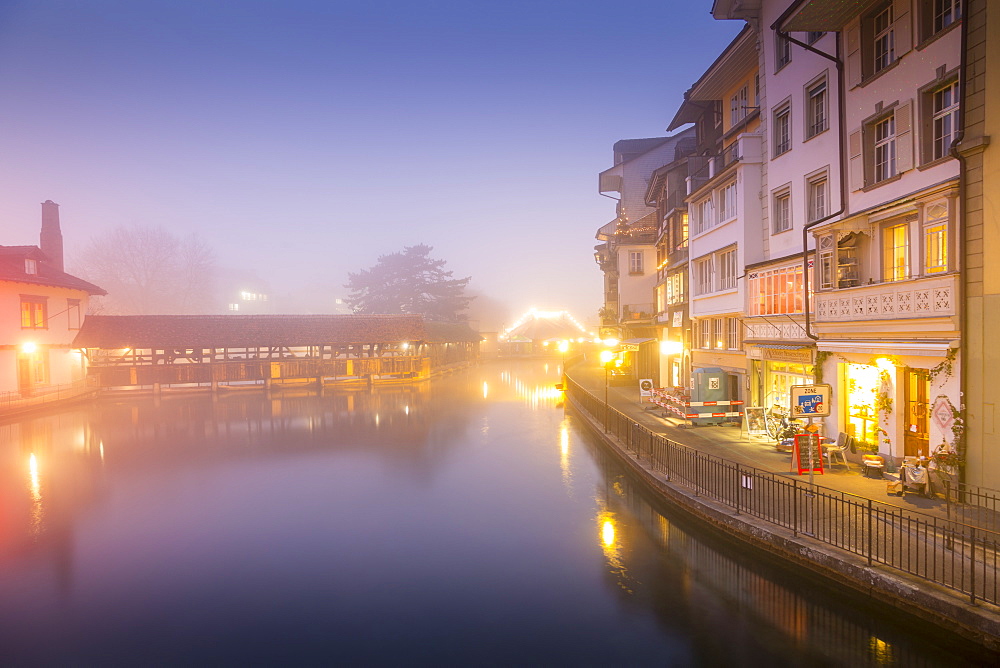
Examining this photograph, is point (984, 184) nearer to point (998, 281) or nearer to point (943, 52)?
point (998, 281)

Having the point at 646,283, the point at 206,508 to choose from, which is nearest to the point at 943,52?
the point at 206,508

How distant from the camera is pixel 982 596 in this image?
7.24 meters

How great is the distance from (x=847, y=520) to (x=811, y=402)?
7.78 feet

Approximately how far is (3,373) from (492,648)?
132 ft

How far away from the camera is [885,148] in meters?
14.2

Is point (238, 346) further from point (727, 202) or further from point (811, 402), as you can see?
point (811, 402)

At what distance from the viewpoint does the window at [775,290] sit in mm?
18062

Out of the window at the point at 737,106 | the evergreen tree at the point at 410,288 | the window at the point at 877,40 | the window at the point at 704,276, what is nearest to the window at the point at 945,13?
the window at the point at 877,40

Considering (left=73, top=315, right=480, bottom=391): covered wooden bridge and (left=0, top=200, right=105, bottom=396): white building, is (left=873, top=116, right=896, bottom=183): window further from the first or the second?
(left=0, top=200, right=105, bottom=396): white building

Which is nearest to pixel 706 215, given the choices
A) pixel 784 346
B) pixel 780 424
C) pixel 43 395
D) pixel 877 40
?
pixel 784 346

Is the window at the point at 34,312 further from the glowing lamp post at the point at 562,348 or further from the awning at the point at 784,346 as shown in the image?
the glowing lamp post at the point at 562,348

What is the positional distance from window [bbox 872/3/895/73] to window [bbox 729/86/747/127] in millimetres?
8326

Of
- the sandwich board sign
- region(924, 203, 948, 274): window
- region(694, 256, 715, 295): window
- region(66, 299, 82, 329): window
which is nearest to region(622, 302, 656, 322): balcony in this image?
region(694, 256, 715, 295): window

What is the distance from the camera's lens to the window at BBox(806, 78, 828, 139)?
16.7 metres
